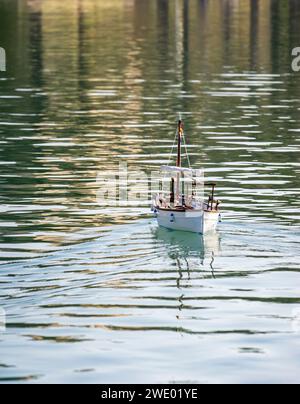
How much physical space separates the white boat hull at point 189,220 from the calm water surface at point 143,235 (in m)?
0.44

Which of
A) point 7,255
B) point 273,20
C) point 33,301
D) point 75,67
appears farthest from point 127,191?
point 273,20

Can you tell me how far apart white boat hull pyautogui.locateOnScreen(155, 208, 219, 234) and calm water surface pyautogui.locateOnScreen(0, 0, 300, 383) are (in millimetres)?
444

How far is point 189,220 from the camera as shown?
47.8 metres

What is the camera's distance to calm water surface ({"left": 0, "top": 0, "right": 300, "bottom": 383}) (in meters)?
35.1

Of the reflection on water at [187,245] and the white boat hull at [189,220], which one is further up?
the white boat hull at [189,220]

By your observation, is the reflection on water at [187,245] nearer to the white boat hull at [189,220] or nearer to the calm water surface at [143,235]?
the calm water surface at [143,235]

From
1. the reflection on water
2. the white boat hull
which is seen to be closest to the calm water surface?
the reflection on water

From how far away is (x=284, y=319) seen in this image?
125ft

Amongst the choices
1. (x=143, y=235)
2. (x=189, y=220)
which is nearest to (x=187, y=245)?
(x=189, y=220)

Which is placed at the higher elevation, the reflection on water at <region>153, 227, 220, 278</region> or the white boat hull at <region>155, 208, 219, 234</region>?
the white boat hull at <region>155, 208, 219, 234</region>

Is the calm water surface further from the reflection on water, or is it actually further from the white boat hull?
the white boat hull

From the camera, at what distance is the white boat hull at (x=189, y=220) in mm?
47281

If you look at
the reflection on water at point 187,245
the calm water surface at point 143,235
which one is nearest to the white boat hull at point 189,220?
the reflection on water at point 187,245

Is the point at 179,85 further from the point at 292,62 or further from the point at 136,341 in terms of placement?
the point at 136,341
